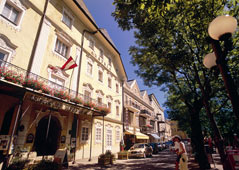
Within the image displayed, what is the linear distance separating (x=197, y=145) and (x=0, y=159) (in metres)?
11.2

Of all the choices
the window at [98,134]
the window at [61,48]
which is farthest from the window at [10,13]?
the window at [98,134]

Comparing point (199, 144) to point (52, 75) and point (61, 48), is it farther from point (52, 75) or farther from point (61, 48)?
point (61, 48)

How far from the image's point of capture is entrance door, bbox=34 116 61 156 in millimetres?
9148

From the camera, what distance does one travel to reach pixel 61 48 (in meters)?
12.1

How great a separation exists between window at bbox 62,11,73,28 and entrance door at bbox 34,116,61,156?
8.97m

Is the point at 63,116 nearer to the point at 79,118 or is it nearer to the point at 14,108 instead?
the point at 79,118

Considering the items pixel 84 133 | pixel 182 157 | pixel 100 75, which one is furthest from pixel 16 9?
pixel 182 157

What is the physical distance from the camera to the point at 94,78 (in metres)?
15.7

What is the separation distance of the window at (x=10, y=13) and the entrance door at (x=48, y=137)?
6.76 m

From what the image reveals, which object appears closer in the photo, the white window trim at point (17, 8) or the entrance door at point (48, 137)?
the white window trim at point (17, 8)

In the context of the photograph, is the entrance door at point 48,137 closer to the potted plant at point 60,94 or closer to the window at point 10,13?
the potted plant at point 60,94

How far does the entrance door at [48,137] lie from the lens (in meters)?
9.15

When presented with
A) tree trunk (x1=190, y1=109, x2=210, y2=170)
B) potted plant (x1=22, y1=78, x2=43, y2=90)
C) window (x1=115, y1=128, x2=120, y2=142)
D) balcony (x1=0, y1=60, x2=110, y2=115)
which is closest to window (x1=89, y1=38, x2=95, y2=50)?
balcony (x1=0, y1=60, x2=110, y2=115)

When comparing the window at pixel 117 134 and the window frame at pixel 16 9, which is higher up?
the window frame at pixel 16 9
